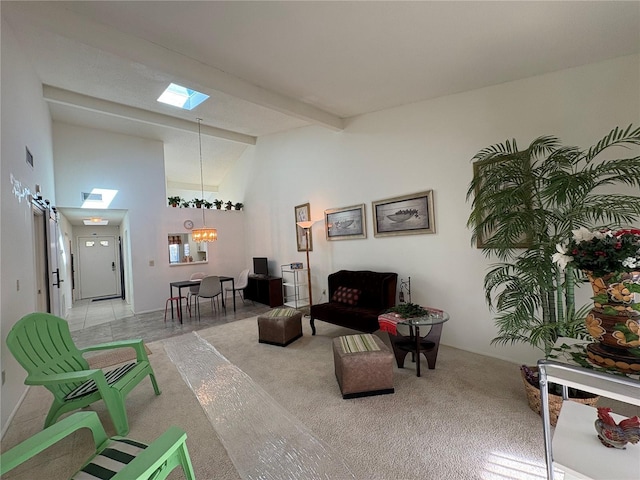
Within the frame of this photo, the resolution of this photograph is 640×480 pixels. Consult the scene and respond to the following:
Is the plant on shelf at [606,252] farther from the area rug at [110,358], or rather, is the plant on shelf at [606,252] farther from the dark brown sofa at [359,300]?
the area rug at [110,358]

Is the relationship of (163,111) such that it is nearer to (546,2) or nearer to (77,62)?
(77,62)

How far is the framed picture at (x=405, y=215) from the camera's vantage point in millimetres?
3637

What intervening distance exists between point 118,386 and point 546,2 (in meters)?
4.29

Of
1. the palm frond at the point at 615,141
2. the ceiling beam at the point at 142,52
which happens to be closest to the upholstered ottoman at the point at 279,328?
the ceiling beam at the point at 142,52

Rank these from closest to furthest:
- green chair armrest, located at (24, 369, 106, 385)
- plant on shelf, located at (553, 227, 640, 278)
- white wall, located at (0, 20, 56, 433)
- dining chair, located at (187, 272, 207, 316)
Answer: plant on shelf, located at (553, 227, 640, 278)
green chair armrest, located at (24, 369, 106, 385)
white wall, located at (0, 20, 56, 433)
dining chair, located at (187, 272, 207, 316)

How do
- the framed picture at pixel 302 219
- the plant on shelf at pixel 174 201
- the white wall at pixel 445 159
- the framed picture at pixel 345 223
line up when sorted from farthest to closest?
the plant on shelf at pixel 174 201, the framed picture at pixel 302 219, the framed picture at pixel 345 223, the white wall at pixel 445 159

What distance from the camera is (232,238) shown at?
7.82 metres

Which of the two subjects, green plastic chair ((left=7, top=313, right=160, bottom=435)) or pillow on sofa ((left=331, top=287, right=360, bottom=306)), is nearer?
green plastic chair ((left=7, top=313, right=160, bottom=435))

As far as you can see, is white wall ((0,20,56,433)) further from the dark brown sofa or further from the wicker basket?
the wicker basket

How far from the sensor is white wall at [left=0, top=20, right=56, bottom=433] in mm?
2398

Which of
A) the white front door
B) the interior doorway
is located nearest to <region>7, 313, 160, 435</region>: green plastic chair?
the interior doorway

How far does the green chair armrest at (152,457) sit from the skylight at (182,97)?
501cm

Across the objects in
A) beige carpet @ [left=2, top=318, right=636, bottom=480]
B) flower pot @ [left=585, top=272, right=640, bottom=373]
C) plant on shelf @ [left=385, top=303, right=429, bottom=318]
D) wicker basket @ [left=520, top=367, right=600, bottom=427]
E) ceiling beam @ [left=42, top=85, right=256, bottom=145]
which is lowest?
beige carpet @ [left=2, top=318, right=636, bottom=480]

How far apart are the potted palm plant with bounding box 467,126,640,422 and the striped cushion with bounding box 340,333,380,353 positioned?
1165 millimetres
